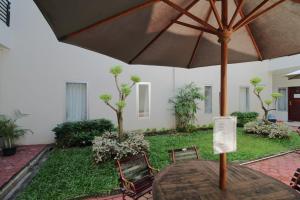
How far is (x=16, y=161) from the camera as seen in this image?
5.43 meters

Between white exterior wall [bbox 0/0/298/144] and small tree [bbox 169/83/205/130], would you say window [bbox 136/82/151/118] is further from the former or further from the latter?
small tree [bbox 169/83/205/130]

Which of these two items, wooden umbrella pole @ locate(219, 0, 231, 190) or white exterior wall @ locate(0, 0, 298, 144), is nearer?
wooden umbrella pole @ locate(219, 0, 231, 190)

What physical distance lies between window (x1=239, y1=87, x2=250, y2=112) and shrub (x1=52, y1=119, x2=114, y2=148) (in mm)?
8347

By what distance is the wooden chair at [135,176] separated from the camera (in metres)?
2.78

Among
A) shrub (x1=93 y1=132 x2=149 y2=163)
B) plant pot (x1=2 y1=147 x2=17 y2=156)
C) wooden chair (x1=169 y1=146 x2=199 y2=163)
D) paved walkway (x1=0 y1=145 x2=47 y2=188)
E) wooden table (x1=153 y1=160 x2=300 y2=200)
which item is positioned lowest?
paved walkway (x1=0 y1=145 x2=47 y2=188)

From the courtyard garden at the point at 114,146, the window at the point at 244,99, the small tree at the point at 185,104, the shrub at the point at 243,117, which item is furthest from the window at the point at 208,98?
the window at the point at 244,99

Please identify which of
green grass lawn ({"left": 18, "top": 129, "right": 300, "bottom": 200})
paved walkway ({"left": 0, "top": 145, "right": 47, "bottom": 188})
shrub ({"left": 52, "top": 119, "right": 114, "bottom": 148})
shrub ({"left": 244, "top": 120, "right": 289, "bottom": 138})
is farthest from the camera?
shrub ({"left": 244, "top": 120, "right": 289, "bottom": 138})

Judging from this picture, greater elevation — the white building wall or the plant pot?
the white building wall

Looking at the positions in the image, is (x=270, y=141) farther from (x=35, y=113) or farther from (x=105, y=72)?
(x=35, y=113)

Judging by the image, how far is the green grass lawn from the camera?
12.6ft

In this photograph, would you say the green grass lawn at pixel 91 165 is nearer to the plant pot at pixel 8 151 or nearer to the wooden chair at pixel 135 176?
the wooden chair at pixel 135 176

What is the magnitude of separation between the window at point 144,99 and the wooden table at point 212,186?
649cm

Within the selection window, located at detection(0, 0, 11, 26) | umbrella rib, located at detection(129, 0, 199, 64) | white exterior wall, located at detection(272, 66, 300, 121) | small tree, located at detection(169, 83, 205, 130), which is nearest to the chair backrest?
umbrella rib, located at detection(129, 0, 199, 64)

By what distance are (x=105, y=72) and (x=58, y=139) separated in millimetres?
3054
